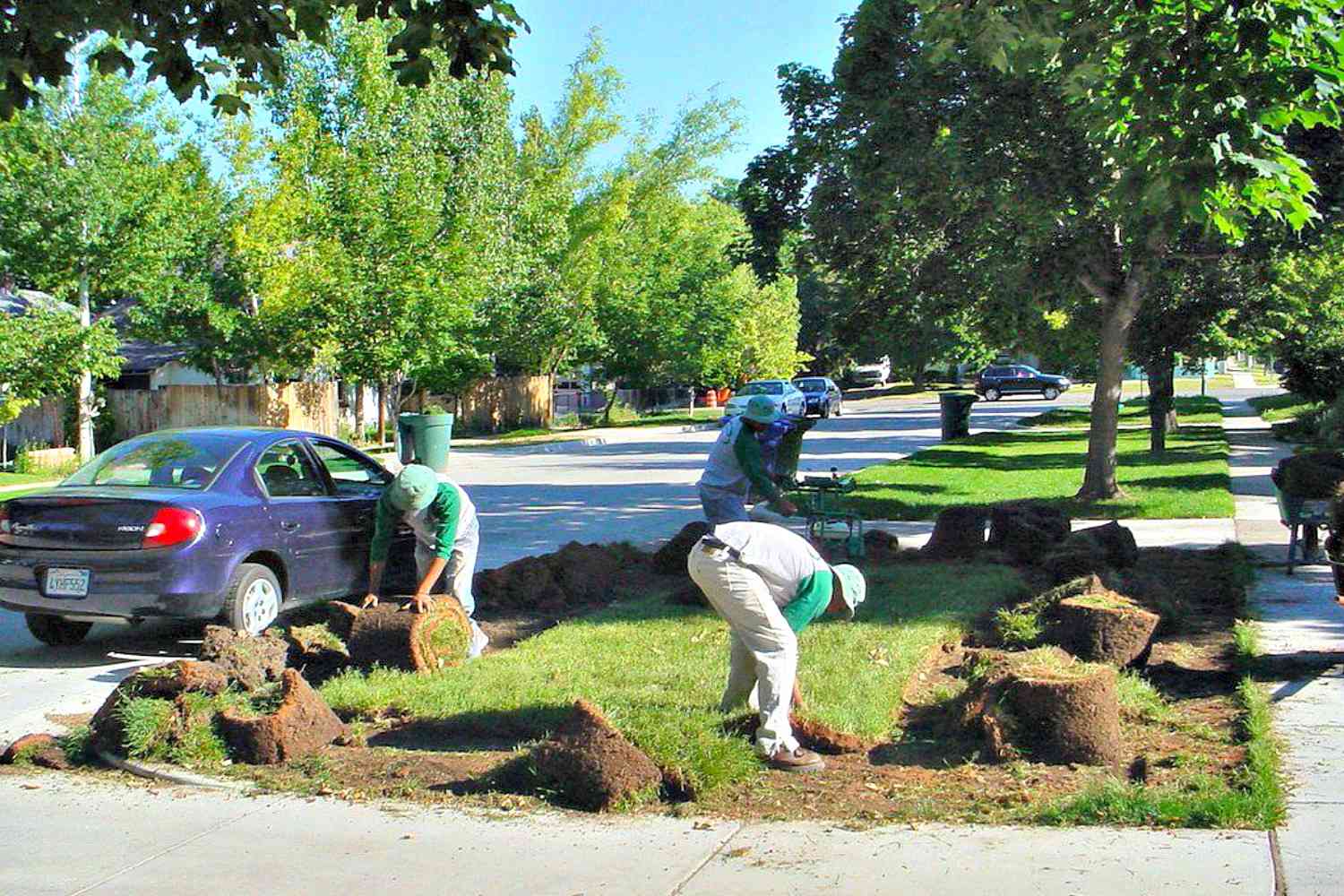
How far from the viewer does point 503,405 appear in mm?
45125

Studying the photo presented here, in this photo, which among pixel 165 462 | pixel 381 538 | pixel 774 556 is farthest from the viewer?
pixel 165 462

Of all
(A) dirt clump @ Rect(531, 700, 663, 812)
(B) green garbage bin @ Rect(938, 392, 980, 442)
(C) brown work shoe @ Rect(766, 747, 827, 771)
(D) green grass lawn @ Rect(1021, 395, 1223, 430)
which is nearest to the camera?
(A) dirt clump @ Rect(531, 700, 663, 812)

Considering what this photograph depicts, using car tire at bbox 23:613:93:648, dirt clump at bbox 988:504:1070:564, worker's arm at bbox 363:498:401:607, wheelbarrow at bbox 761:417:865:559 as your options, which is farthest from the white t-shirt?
dirt clump at bbox 988:504:1070:564

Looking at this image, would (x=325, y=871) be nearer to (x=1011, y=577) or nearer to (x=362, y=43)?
(x=1011, y=577)

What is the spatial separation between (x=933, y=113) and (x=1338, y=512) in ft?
29.6

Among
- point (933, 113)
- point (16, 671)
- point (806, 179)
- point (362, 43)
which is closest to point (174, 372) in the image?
point (362, 43)

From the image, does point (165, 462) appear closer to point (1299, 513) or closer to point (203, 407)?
point (1299, 513)

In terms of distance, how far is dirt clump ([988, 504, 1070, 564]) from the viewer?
12.1m

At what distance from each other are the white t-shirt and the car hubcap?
4.06m

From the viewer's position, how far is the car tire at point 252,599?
29.5 ft

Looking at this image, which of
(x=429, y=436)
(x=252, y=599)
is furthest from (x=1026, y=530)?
(x=429, y=436)

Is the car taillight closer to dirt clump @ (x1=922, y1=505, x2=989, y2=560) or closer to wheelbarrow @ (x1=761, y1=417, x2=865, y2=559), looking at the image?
wheelbarrow @ (x1=761, y1=417, x2=865, y2=559)

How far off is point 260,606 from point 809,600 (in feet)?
14.5

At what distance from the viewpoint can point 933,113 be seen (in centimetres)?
1658
